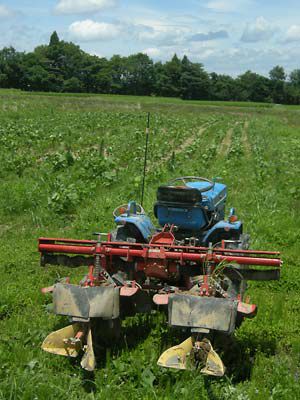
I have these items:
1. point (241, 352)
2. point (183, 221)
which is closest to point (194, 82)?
point (183, 221)

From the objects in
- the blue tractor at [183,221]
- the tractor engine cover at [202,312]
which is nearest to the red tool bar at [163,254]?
the tractor engine cover at [202,312]

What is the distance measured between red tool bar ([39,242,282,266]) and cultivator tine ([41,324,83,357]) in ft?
2.96

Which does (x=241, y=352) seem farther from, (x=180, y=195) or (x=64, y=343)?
(x=180, y=195)

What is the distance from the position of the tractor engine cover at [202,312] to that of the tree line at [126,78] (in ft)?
263

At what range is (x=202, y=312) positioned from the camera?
4.21 m

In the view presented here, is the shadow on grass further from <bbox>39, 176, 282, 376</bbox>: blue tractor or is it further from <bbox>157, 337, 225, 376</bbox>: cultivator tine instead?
<bbox>157, 337, 225, 376</bbox>: cultivator tine

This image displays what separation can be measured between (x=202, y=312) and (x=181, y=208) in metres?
2.22

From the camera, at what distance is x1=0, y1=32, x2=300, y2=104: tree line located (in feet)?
268

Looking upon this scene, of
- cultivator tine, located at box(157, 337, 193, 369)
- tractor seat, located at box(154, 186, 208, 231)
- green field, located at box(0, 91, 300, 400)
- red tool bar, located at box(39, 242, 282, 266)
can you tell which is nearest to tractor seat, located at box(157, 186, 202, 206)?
tractor seat, located at box(154, 186, 208, 231)

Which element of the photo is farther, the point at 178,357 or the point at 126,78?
the point at 126,78

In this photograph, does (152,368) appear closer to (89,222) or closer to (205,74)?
(89,222)

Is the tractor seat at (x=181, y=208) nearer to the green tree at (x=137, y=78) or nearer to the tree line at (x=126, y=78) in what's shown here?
the tree line at (x=126, y=78)

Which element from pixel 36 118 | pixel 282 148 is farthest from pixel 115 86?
pixel 282 148

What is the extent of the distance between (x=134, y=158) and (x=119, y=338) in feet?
42.4
